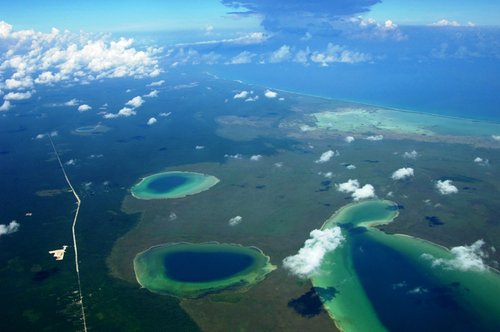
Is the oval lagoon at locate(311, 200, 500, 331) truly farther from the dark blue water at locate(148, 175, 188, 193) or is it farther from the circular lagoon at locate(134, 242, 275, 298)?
the dark blue water at locate(148, 175, 188, 193)

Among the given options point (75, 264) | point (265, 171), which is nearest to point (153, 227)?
point (75, 264)

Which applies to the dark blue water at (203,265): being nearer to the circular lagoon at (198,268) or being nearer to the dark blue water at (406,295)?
the circular lagoon at (198,268)

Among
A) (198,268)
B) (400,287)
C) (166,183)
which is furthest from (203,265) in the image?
(166,183)

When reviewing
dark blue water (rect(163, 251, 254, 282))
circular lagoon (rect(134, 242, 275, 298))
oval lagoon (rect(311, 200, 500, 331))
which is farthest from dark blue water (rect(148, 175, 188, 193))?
oval lagoon (rect(311, 200, 500, 331))

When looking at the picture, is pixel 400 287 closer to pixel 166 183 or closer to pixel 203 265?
pixel 203 265

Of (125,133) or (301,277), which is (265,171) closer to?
(301,277)

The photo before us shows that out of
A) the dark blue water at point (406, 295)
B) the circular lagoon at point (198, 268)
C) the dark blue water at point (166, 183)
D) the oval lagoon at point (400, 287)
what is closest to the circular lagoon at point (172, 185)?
the dark blue water at point (166, 183)
